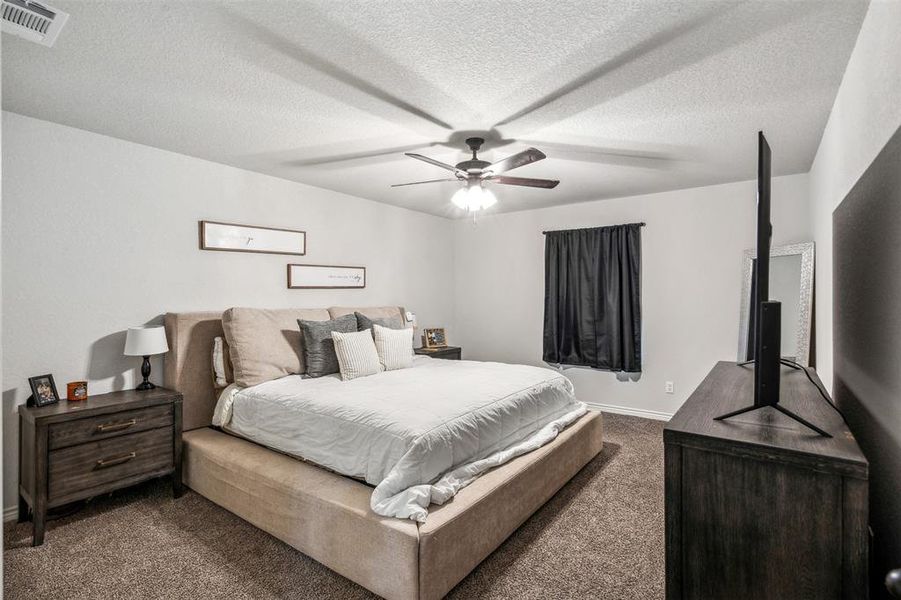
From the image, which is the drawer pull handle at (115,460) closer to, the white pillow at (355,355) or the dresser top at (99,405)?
the dresser top at (99,405)

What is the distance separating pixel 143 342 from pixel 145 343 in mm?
13

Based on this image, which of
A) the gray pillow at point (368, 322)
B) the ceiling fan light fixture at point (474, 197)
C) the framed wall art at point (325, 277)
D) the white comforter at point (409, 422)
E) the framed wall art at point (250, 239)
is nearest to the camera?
the white comforter at point (409, 422)

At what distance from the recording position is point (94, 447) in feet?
8.59

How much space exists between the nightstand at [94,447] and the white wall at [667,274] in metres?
3.86

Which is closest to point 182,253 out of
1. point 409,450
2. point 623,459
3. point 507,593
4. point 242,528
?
point 242,528

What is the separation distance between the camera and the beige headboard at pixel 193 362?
128 inches

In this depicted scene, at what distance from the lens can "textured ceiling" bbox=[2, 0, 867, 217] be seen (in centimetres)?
174

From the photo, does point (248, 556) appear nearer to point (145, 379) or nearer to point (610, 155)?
point (145, 379)

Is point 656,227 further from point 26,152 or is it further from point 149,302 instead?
point 26,152

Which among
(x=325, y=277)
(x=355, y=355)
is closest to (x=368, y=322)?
(x=355, y=355)

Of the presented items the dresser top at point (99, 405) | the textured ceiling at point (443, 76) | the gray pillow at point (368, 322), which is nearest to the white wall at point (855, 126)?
the textured ceiling at point (443, 76)

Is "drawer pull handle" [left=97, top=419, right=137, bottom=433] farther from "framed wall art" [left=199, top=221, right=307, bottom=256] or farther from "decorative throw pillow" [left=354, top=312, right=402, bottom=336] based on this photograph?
"decorative throw pillow" [left=354, top=312, right=402, bottom=336]

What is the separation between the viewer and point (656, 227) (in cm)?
470

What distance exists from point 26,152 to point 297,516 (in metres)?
2.74
